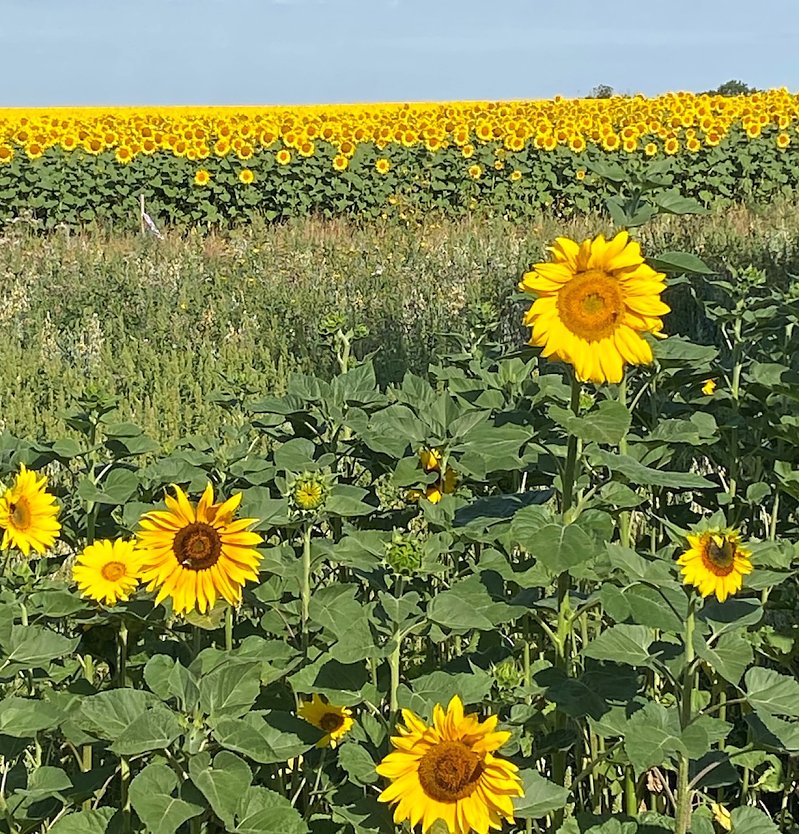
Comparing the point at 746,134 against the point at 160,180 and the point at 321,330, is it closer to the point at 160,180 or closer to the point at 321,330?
the point at 160,180

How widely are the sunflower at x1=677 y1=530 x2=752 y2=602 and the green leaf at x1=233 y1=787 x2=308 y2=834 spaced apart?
0.72 metres

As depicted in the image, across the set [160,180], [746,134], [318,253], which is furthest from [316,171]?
[746,134]

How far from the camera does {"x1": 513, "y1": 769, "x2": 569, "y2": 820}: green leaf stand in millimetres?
1789

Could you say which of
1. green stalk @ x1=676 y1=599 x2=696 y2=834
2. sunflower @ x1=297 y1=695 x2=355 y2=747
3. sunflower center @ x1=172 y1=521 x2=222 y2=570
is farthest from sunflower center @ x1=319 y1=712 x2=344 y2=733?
green stalk @ x1=676 y1=599 x2=696 y2=834

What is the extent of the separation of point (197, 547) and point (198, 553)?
12 millimetres

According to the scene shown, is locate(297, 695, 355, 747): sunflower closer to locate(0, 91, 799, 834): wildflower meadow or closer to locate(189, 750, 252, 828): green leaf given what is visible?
locate(0, 91, 799, 834): wildflower meadow

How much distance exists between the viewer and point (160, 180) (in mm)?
12227

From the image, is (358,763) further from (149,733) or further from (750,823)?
(750,823)

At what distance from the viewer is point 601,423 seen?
181cm

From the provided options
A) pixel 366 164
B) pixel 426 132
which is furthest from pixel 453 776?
pixel 426 132

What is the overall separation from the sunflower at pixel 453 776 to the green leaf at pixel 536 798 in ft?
0.58

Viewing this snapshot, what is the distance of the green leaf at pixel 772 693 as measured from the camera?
1837 millimetres

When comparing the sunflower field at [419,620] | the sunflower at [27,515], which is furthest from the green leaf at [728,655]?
the sunflower at [27,515]

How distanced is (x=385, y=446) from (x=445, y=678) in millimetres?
647
